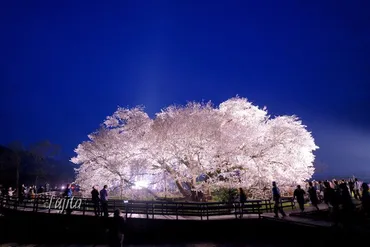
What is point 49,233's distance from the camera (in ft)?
66.0

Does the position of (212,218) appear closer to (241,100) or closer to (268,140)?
(268,140)

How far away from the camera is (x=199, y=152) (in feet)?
78.3

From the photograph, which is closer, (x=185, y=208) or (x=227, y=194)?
(x=185, y=208)

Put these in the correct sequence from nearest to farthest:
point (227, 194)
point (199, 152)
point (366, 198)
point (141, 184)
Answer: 1. point (366, 198)
2. point (199, 152)
3. point (227, 194)
4. point (141, 184)

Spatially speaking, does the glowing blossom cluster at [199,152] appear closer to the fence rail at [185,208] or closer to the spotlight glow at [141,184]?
the spotlight glow at [141,184]

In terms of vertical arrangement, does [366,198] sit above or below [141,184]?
below

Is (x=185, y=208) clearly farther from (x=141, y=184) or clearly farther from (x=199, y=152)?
(x=141, y=184)

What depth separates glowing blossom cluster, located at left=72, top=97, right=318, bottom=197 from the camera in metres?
23.8

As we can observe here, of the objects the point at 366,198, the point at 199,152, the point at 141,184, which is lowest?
the point at 366,198

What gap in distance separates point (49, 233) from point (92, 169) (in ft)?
30.5

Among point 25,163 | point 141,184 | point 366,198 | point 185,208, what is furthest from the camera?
point 25,163

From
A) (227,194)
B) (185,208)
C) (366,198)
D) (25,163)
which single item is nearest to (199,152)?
(227,194)

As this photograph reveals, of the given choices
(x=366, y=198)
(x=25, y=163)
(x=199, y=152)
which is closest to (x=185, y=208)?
(x=199, y=152)

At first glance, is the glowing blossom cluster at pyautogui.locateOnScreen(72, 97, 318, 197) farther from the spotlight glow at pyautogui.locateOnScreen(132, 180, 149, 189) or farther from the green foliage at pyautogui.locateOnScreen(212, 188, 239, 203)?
the green foliage at pyautogui.locateOnScreen(212, 188, 239, 203)
